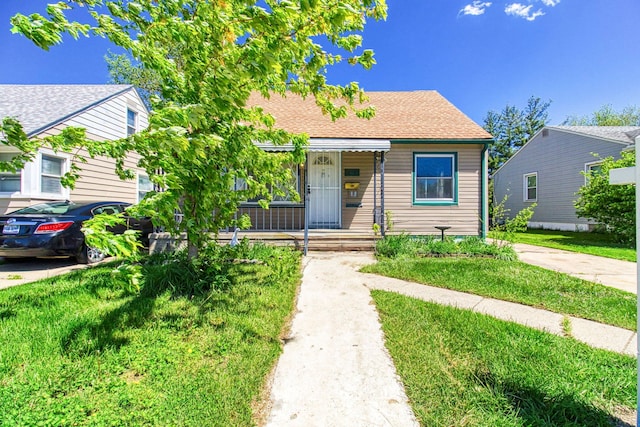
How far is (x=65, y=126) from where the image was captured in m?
9.30

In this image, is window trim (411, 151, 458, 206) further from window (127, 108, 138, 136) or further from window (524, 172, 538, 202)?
window (127, 108, 138, 136)

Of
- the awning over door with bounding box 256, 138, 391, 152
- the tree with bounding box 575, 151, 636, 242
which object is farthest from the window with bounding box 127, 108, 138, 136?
the tree with bounding box 575, 151, 636, 242

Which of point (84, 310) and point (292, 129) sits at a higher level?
point (292, 129)

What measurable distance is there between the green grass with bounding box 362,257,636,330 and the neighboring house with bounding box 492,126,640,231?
9919 millimetres

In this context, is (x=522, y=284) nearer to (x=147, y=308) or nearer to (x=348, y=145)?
(x=348, y=145)

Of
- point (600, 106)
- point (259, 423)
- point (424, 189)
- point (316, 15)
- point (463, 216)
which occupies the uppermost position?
point (600, 106)

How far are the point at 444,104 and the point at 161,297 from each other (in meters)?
11.5

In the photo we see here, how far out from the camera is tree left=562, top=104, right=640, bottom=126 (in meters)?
28.4

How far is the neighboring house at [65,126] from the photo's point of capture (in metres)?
8.34

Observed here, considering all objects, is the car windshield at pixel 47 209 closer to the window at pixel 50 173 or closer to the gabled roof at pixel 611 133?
the window at pixel 50 173

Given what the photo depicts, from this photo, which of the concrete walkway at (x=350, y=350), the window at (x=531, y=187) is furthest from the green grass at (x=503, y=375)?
the window at (x=531, y=187)

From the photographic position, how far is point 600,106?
30.3 m

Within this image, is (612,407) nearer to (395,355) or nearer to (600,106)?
(395,355)

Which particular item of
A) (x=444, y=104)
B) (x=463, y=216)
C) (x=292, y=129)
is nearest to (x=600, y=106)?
(x=444, y=104)
